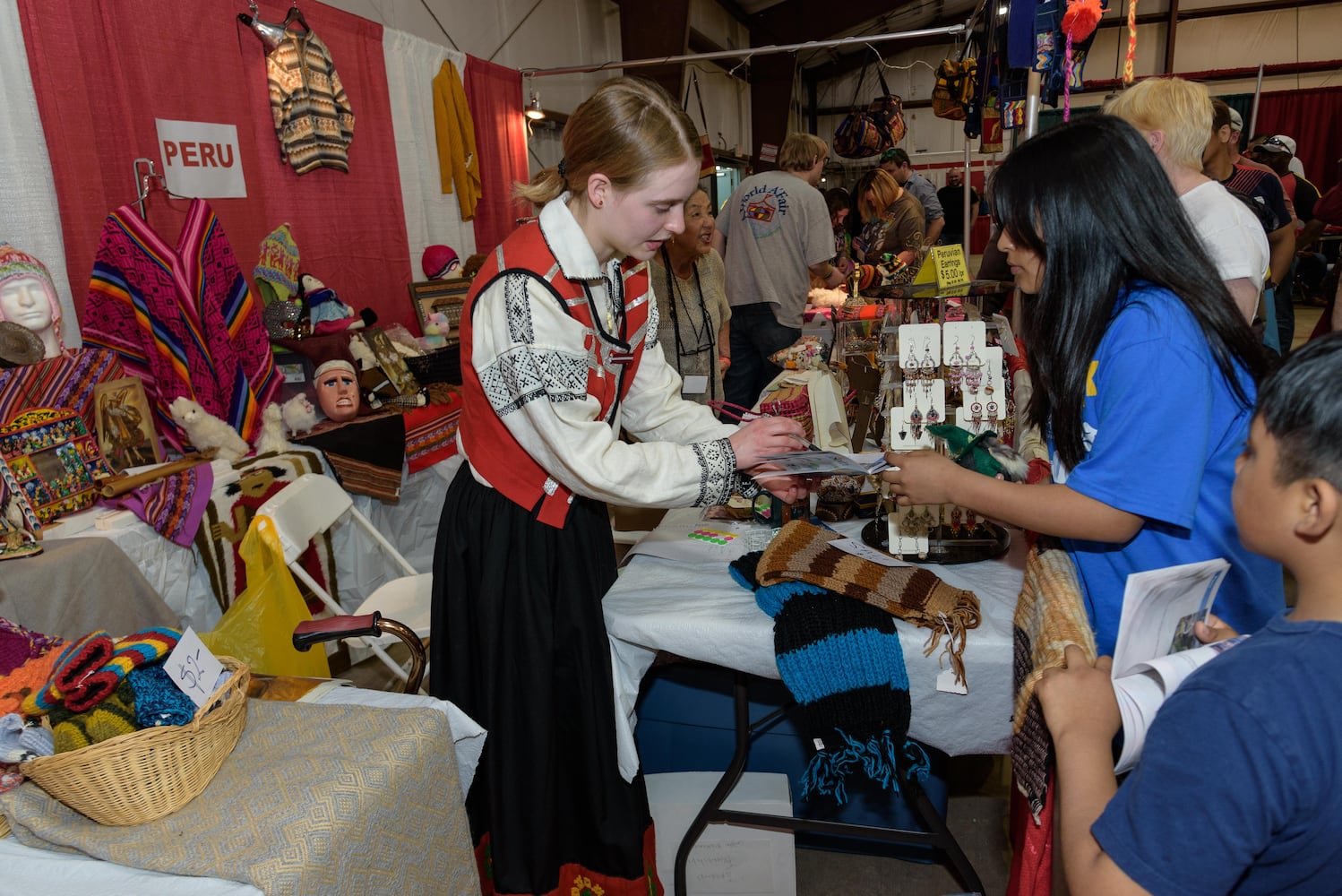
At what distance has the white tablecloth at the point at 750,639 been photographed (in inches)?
57.6

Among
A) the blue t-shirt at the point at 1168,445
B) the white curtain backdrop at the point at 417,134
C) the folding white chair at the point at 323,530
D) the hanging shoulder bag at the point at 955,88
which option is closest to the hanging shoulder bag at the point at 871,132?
the hanging shoulder bag at the point at 955,88

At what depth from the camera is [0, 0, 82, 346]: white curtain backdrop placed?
2.66 m

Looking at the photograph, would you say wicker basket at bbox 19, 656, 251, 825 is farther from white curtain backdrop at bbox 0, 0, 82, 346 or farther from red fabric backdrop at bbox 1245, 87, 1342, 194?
red fabric backdrop at bbox 1245, 87, 1342, 194

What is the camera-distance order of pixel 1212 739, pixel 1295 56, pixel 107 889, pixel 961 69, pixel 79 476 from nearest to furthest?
pixel 1212 739 → pixel 107 889 → pixel 79 476 → pixel 961 69 → pixel 1295 56

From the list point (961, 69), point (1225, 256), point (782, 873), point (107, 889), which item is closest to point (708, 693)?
point (782, 873)

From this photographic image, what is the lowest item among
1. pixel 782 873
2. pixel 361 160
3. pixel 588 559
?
pixel 782 873

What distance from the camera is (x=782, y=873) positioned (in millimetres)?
1928

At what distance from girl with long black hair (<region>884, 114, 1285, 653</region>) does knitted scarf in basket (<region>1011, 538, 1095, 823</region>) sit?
0.08m

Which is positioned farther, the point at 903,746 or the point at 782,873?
the point at 782,873

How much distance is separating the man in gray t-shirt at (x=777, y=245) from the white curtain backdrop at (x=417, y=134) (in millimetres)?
1822

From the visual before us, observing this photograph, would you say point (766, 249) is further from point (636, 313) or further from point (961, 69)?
point (636, 313)

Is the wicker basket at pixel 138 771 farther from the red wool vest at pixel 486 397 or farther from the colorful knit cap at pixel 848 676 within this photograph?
the colorful knit cap at pixel 848 676

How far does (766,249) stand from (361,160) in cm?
228

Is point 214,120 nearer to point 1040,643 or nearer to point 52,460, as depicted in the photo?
point 52,460
